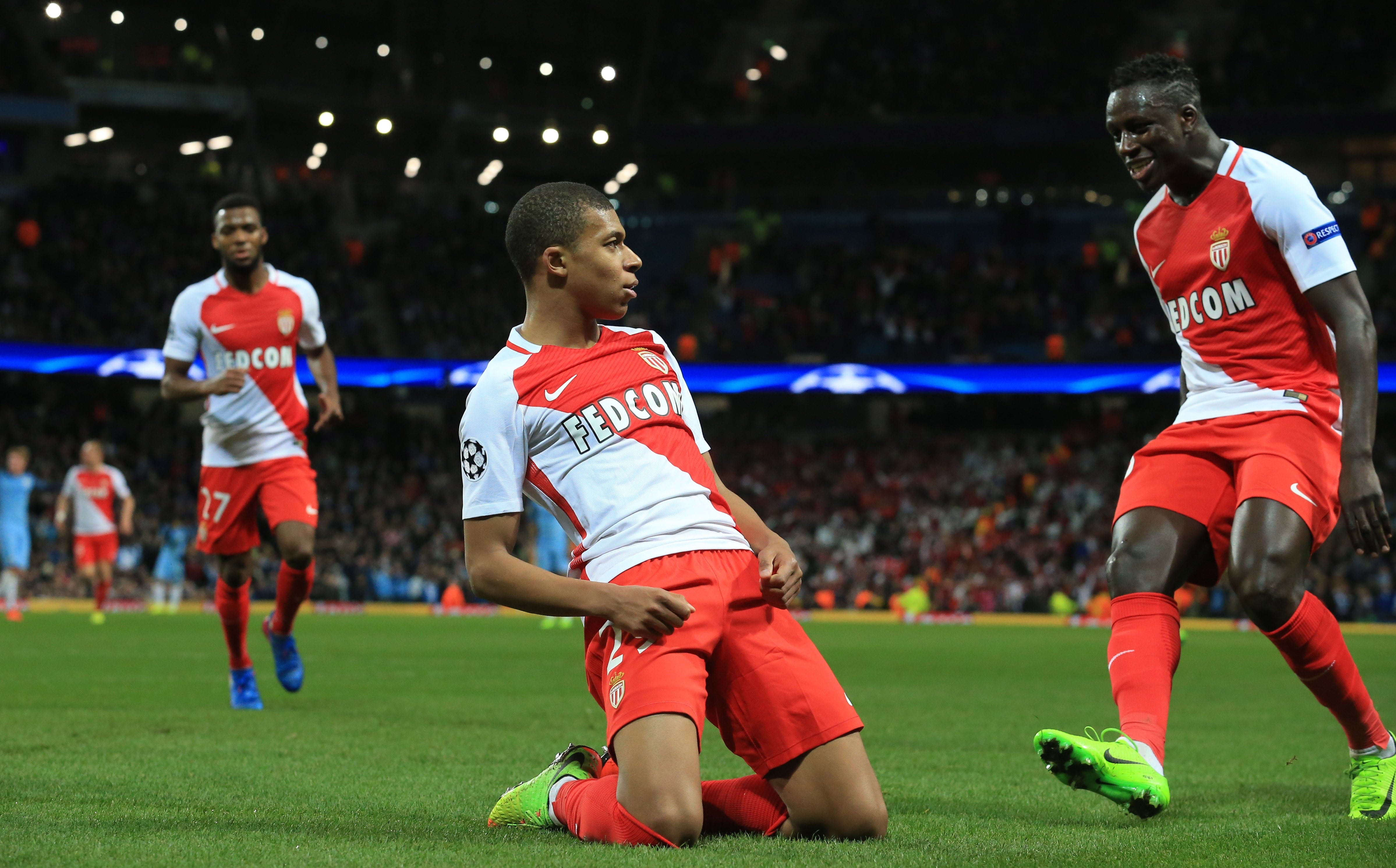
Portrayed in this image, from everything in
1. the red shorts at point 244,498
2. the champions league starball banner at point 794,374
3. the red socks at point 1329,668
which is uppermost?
the champions league starball banner at point 794,374

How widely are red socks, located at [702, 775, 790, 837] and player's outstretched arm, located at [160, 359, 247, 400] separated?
4.36 m

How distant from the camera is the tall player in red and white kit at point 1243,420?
4.16m

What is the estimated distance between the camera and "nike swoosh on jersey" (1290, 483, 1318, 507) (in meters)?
4.22

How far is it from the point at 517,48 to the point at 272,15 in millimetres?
6905

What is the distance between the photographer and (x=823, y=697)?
3.90 meters

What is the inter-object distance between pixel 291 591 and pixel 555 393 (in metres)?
4.42

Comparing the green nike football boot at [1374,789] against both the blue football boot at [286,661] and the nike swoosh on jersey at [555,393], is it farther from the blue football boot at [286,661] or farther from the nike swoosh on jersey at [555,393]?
the blue football boot at [286,661]

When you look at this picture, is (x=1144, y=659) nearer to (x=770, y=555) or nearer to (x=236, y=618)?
(x=770, y=555)

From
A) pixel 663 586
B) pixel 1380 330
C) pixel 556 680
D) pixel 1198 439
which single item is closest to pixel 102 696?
pixel 556 680

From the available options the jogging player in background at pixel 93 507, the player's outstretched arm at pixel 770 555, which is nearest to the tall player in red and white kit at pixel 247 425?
the player's outstretched arm at pixel 770 555

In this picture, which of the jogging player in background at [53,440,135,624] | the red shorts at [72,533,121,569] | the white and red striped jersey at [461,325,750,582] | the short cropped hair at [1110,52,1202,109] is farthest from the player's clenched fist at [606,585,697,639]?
the red shorts at [72,533,121,569]

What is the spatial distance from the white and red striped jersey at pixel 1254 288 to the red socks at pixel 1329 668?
0.62m

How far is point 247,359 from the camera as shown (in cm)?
817

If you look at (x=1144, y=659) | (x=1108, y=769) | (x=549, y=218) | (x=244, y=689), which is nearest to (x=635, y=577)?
(x=549, y=218)
